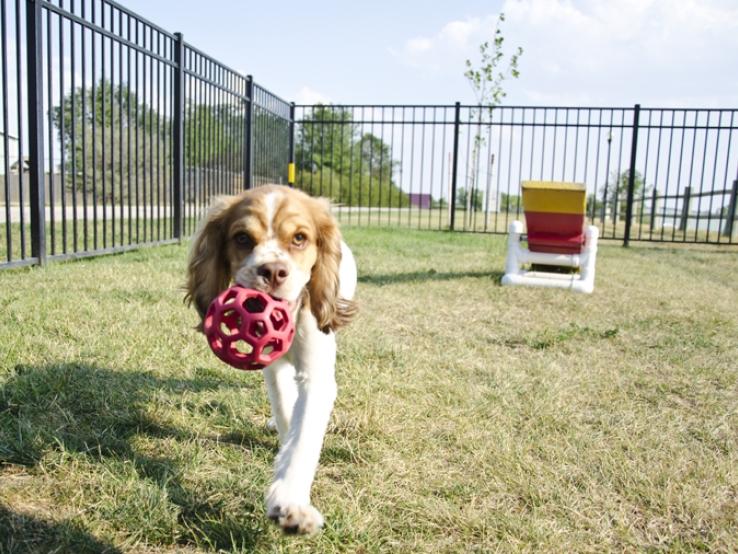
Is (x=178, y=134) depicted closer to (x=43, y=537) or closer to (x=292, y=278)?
(x=292, y=278)

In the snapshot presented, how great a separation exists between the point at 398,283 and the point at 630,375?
330 cm

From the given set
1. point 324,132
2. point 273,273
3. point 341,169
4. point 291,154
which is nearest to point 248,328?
point 273,273

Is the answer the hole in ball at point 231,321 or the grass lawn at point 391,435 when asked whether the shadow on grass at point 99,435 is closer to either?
the grass lawn at point 391,435

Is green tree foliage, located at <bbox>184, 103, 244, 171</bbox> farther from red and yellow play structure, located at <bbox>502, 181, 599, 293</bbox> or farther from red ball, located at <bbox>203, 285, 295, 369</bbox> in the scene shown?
red ball, located at <bbox>203, 285, 295, 369</bbox>

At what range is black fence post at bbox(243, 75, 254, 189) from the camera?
39.5ft

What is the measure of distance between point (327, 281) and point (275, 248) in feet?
1.06

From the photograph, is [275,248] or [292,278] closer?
[292,278]

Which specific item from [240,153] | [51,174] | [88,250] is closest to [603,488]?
[51,174]

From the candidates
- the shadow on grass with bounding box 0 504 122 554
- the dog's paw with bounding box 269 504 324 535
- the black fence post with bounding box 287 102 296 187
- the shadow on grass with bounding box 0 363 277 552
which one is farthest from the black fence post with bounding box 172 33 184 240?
the dog's paw with bounding box 269 504 324 535

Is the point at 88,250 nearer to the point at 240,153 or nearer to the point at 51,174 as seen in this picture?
the point at 51,174

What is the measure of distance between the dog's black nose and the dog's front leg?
283 millimetres

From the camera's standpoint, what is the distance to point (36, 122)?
6.23 metres

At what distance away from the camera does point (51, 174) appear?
21.1ft

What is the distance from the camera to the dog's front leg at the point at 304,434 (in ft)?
5.71
